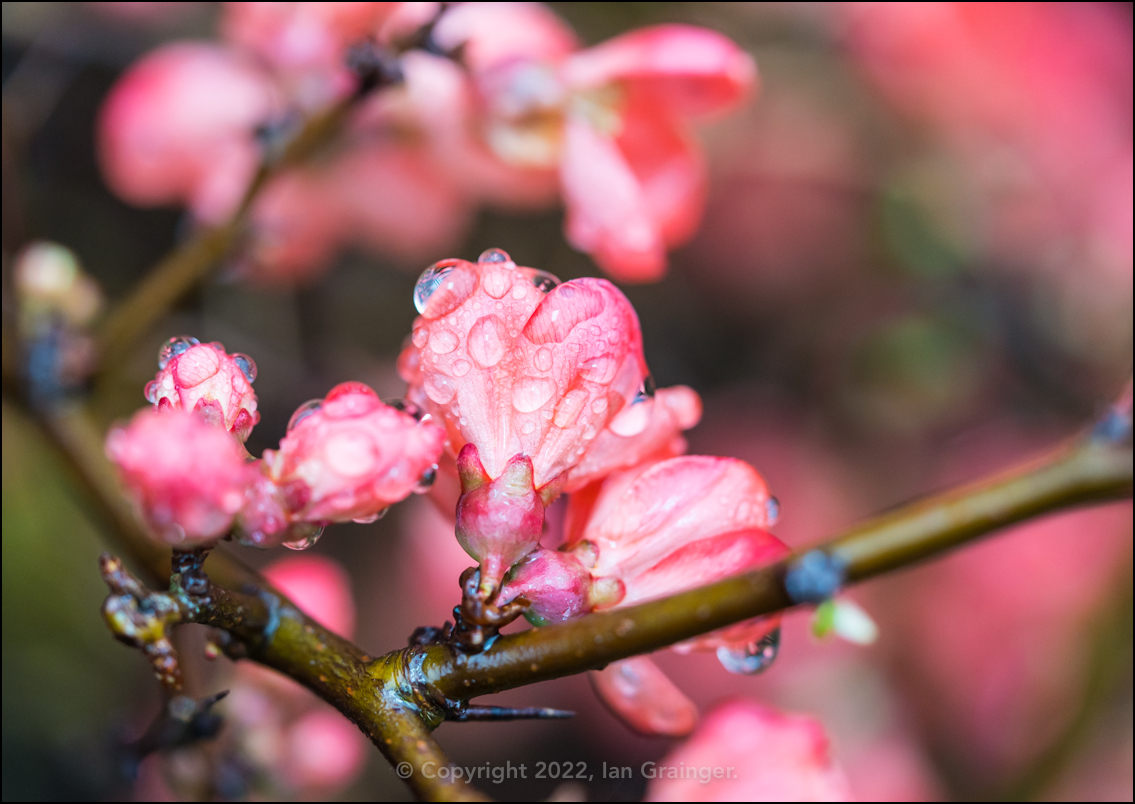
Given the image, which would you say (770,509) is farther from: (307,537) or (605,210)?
(605,210)

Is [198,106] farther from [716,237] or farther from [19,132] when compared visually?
[716,237]

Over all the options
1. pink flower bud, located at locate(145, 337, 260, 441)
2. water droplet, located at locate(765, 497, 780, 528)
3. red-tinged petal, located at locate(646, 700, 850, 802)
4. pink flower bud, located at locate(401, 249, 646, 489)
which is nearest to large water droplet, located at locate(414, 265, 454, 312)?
pink flower bud, located at locate(401, 249, 646, 489)

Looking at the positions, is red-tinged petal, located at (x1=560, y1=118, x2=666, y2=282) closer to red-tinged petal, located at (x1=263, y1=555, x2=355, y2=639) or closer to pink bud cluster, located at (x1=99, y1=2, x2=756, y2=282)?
pink bud cluster, located at (x1=99, y1=2, x2=756, y2=282)

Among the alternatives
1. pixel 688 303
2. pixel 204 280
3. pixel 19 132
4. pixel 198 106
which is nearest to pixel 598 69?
pixel 204 280

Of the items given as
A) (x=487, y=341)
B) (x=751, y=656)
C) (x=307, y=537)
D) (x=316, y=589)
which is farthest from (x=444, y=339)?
(x=316, y=589)

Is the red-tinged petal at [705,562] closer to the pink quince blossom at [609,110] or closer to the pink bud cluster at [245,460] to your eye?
the pink bud cluster at [245,460]
